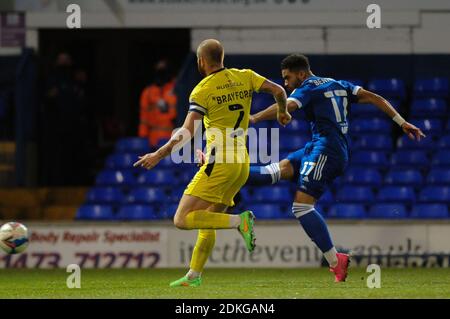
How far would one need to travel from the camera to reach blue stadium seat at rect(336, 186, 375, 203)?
1585cm

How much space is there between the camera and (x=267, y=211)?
51.2 feet

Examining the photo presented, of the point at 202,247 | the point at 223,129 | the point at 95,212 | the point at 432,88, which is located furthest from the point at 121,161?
the point at 223,129

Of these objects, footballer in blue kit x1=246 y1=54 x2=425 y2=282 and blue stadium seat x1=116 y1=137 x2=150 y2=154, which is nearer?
footballer in blue kit x1=246 y1=54 x2=425 y2=282

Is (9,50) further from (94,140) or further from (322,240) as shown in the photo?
(322,240)

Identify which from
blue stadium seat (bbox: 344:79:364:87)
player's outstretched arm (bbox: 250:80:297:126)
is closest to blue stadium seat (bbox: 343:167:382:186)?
blue stadium seat (bbox: 344:79:364:87)

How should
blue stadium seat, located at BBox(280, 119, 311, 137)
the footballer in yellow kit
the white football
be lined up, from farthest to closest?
blue stadium seat, located at BBox(280, 119, 311, 137)
the white football
the footballer in yellow kit

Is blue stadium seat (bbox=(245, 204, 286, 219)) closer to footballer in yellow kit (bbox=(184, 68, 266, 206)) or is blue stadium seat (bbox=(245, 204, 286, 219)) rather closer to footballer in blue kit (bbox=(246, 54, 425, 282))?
A: footballer in blue kit (bbox=(246, 54, 425, 282))

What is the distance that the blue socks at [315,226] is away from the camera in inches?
404

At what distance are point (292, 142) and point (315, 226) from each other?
6308 millimetres

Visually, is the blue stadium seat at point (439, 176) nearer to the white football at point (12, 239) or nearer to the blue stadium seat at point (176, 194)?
the blue stadium seat at point (176, 194)

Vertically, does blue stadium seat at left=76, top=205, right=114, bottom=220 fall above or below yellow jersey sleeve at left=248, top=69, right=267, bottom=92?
below

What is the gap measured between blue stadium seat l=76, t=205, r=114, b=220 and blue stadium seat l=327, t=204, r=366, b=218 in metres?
3.05

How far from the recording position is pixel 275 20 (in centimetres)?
1783

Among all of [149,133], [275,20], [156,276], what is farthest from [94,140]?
[156,276]
